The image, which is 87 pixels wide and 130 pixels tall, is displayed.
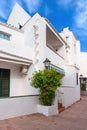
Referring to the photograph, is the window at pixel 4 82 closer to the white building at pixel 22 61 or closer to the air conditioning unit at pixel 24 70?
the white building at pixel 22 61

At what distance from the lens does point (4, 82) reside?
16.6 metres

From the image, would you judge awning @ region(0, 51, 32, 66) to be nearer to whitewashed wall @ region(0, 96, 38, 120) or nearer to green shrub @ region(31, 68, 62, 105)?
green shrub @ region(31, 68, 62, 105)

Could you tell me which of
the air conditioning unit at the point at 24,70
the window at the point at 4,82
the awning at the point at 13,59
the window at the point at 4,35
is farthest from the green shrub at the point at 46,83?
the window at the point at 4,35

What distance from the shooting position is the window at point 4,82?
16391 millimetres

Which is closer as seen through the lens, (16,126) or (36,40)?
(16,126)

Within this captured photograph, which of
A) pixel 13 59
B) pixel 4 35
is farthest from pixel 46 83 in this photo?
pixel 4 35

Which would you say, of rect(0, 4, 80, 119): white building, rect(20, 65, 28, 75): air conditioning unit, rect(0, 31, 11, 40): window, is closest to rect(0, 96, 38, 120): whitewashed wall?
rect(0, 4, 80, 119): white building

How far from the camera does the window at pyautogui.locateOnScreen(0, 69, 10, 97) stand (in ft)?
53.8

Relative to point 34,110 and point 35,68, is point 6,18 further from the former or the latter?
point 34,110

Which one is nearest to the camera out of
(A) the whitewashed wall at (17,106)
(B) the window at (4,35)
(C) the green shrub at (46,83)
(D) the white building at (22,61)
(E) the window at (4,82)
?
(A) the whitewashed wall at (17,106)

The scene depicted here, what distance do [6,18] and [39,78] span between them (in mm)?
20987

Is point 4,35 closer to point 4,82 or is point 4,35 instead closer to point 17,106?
point 4,82

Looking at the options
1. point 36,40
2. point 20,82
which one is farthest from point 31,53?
point 20,82

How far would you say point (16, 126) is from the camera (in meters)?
11.1
